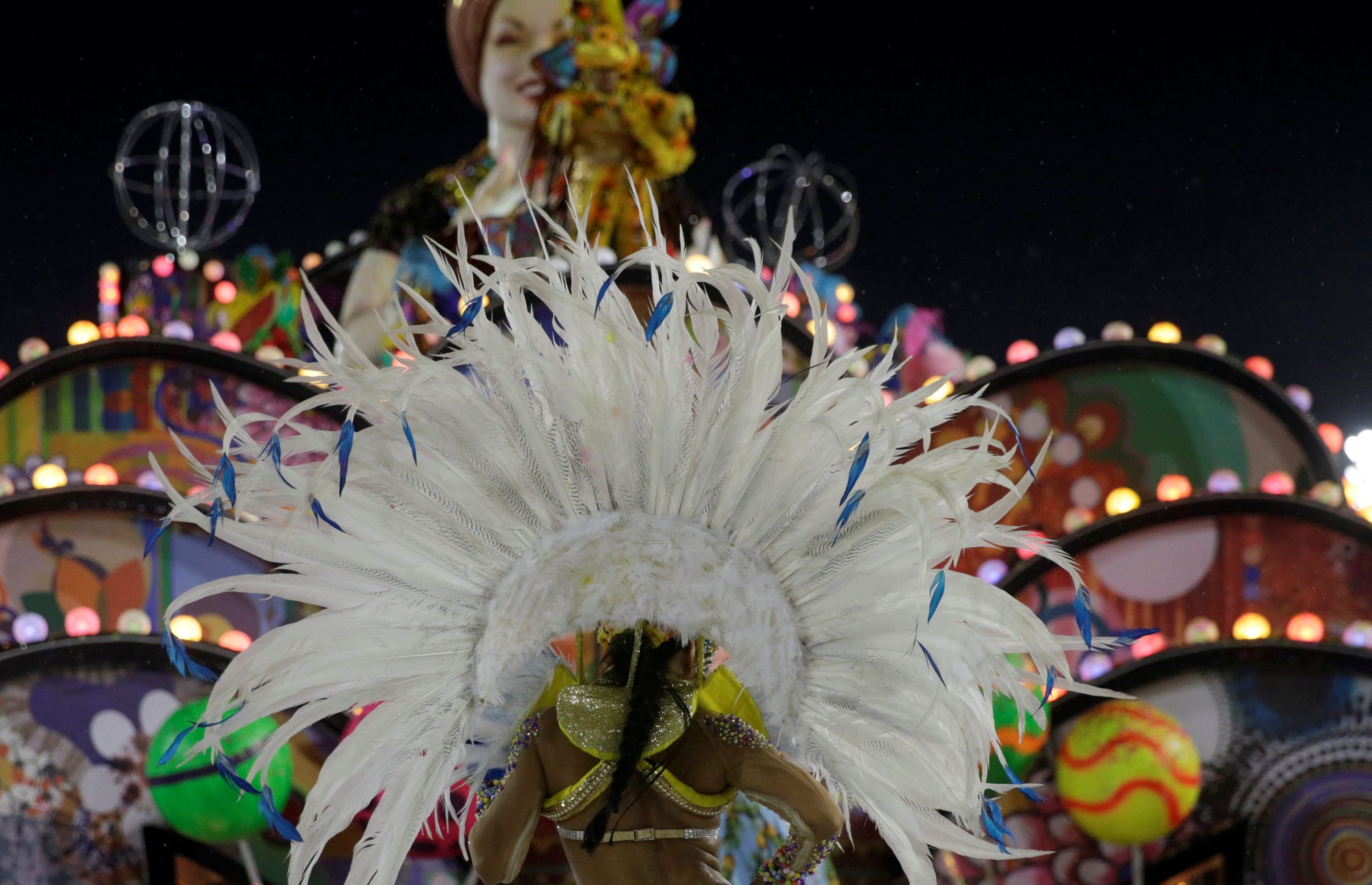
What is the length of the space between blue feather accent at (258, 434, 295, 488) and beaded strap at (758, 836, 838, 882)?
3.26 feet

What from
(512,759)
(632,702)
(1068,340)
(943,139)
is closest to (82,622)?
(512,759)

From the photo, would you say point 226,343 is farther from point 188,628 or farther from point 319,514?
point 319,514

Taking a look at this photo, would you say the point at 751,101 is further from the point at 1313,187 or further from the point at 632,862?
the point at 632,862

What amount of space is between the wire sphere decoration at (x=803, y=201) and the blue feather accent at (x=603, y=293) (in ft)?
10.6

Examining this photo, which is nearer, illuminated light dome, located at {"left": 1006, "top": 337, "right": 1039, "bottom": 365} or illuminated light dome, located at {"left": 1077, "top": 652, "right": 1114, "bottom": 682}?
illuminated light dome, located at {"left": 1077, "top": 652, "right": 1114, "bottom": 682}

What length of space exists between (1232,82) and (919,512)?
161 inches

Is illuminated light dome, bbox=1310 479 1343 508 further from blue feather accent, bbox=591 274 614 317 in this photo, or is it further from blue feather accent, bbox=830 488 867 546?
blue feather accent, bbox=591 274 614 317

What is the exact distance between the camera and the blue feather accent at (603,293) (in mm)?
1983

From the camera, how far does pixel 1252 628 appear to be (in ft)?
12.9

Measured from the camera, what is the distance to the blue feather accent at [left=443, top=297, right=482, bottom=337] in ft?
6.64

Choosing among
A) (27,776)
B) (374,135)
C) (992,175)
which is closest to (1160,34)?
(992,175)

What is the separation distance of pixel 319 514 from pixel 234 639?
212 centimetres

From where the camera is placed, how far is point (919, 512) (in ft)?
6.38

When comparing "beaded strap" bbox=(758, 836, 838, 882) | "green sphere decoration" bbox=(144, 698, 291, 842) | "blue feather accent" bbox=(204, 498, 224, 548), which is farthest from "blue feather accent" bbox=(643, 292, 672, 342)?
"green sphere decoration" bbox=(144, 698, 291, 842)
